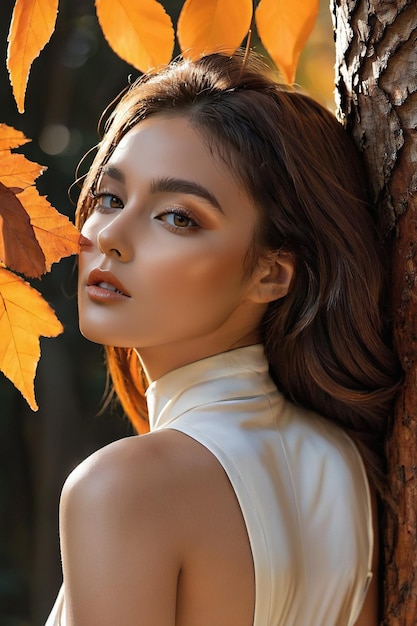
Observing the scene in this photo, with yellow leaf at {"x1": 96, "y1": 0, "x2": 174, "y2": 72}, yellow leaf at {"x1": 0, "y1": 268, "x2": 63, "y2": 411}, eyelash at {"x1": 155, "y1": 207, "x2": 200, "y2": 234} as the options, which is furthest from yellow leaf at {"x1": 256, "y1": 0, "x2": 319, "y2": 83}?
yellow leaf at {"x1": 0, "y1": 268, "x2": 63, "y2": 411}

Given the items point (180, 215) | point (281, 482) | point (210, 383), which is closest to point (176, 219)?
point (180, 215)

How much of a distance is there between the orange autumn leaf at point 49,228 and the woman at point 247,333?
0.57 ft

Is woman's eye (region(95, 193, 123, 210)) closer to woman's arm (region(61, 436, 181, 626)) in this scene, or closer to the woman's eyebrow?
the woman's eyebrow

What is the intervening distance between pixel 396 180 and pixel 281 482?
46 cm

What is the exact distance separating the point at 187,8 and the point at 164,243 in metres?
0.33

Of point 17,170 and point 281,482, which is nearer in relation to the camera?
point 17,170

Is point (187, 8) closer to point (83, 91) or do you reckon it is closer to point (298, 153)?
point (298, 153)

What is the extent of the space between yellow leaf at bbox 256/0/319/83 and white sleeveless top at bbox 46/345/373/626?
461 mm

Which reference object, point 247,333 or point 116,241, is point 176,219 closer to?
point 116,241

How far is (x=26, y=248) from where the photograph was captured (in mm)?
1019

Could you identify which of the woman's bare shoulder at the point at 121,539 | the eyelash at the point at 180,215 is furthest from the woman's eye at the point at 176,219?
the woman's bare shoulder at the point at 121,539

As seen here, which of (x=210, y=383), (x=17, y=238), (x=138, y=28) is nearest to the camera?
(x=17, y=238)

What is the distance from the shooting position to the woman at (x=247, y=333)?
116 centimetres

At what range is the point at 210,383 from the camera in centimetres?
132
